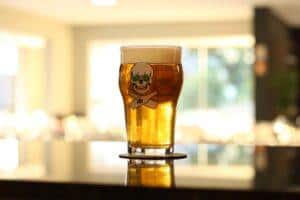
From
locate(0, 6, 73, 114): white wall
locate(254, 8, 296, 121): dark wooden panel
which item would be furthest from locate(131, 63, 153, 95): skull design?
locate(0, 6, 73, 114): white wall

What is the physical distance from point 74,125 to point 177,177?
6242 millimetres

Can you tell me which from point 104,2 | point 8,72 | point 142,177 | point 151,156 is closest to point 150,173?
point 142,177

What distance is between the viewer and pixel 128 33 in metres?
8.84

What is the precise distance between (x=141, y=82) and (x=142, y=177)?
20 centimetres

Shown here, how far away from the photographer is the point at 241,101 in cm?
867

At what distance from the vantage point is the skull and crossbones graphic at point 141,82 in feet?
2.53

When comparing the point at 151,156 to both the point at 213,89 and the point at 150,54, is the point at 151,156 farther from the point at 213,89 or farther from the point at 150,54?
the point at 213,89

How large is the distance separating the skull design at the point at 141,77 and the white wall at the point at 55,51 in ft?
22.9

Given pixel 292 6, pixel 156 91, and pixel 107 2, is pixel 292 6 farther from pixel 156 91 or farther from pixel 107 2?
pixel 156 91

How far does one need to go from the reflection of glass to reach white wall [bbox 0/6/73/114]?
703cm

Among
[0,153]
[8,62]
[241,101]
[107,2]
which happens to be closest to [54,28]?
[8,62]

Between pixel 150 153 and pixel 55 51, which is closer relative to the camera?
pixel 150 153

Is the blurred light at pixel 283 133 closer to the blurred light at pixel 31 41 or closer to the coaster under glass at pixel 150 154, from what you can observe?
the blurred light at pixel 31 41

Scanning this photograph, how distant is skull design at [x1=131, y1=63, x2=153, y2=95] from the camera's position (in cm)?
77
